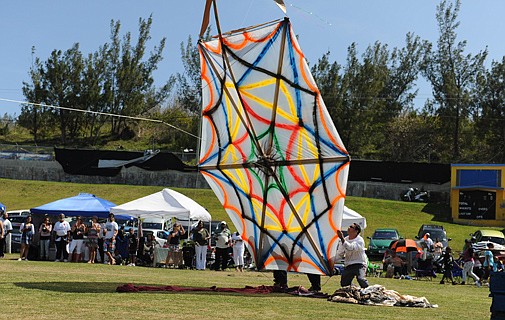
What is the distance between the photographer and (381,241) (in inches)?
1430

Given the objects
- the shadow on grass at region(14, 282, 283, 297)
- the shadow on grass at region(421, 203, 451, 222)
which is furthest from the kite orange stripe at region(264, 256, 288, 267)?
the shadow on grass at region(421, 203, 451, 222)

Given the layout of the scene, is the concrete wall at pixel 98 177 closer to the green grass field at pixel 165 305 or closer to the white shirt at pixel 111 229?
the white shirt at pixel 111 229

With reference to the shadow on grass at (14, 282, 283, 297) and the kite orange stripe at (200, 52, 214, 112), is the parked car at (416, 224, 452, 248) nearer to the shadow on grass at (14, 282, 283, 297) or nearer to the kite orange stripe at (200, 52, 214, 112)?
the kite orange stripe at (200, 52, 214, 112)

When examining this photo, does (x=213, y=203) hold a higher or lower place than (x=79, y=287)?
higher

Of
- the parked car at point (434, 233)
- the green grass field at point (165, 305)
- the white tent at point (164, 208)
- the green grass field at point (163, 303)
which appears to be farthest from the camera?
the parked car at point (434, 233)

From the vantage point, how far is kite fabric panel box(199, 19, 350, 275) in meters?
15.9

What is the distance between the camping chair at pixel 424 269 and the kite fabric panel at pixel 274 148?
11.1 metres

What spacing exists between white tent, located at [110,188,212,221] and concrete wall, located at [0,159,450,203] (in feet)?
75.7

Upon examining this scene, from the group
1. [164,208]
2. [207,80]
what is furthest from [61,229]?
[207,80]

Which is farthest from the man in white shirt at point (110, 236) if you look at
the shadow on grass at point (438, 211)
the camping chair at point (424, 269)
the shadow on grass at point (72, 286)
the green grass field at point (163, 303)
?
the shadow on grass at point (438, 211)

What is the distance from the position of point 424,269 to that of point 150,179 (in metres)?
33.9

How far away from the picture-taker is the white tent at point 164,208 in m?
28.5

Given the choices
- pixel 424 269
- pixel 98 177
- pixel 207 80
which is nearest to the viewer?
pixel 207 80

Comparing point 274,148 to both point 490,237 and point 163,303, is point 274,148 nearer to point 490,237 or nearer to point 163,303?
point 163,303
